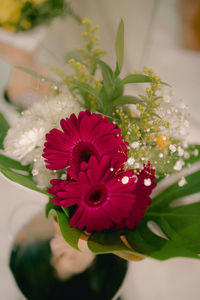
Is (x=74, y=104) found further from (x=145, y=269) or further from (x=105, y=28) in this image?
(x=105, y=28)

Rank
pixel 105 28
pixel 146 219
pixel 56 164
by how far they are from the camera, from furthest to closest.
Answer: pixel 105 28 → pixel 146 219 → pixel 56 164

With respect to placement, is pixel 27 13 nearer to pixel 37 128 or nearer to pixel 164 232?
pixel 37 128

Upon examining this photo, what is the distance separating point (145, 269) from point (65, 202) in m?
0.35

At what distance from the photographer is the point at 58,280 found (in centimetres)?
51

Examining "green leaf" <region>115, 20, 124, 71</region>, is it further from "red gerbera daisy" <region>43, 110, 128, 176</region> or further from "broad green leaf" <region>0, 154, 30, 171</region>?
"broad green leaf" <region>0, 154, 30, 171</region>

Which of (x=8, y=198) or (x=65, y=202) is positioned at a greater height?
(x=65, y=202)

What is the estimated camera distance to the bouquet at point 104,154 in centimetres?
29

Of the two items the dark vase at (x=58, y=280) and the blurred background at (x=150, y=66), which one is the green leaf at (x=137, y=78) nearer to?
the blurred background at (x=150, y=66)

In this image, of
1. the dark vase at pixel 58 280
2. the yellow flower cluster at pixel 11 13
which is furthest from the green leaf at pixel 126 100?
the yellow flower cluster at pixel 11 13

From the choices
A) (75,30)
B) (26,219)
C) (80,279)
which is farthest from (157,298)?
(75,30)

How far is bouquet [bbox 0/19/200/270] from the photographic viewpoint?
0.29 metres

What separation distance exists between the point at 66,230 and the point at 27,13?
655 millimetres

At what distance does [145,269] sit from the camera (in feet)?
1.87

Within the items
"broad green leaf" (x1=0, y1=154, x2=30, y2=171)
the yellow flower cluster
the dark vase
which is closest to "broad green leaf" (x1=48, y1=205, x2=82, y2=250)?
"broad green leaf" (x1=0, y1=154, x2=30, y2=171)
